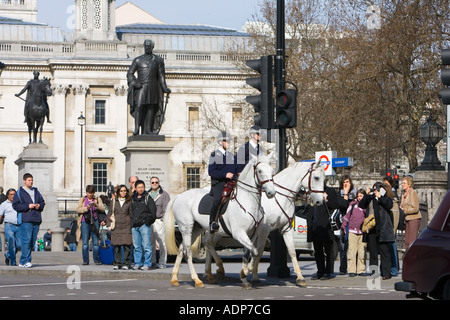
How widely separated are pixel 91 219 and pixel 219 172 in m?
7.82

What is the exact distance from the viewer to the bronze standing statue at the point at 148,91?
1251 inches

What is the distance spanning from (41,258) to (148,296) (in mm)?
13123

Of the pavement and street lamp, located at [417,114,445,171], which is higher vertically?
street lamp, located at [417,114,445,171]

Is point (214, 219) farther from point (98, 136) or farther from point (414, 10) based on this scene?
point (98, 136)

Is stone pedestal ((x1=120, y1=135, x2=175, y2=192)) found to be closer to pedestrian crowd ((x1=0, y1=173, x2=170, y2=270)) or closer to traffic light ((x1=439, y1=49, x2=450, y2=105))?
pedestrian crowd ((x1=0, y1=173, x2=170, y2=270))

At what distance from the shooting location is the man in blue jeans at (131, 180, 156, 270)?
24516 mm

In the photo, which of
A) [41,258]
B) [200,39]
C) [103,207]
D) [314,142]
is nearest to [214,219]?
[103,207]

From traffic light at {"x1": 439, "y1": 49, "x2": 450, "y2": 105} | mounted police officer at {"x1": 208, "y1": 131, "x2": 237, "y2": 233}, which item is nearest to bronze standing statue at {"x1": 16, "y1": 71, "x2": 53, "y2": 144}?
mounted police officer at {"x1": 208, "y1": 131, "x2": 237, "y2": 233}

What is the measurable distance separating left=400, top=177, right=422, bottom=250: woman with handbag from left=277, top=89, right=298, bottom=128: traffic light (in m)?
2.53

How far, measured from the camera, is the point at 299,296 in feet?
59.8

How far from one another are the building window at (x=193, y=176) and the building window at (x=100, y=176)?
6.77 metres

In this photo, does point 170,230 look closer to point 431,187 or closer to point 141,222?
point 141,222

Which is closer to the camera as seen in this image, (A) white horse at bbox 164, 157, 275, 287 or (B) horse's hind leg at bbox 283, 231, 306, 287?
(A) white horse at bbox 164, 157, 275, 287

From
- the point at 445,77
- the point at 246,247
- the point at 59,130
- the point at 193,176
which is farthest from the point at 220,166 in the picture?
the point at 193,176
